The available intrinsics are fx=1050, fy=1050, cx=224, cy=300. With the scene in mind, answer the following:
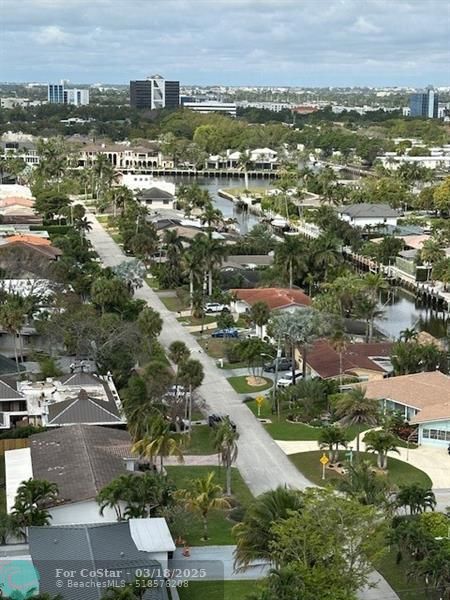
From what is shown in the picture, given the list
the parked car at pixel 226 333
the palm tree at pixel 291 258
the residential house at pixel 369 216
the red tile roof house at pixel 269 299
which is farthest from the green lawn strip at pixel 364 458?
the residential house at pixel 369 216

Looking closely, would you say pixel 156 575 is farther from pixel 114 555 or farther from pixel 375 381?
pixel 375 381

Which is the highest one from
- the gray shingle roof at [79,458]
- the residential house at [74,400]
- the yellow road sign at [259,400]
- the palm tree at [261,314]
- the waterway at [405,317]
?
the palm tree at [261,314]

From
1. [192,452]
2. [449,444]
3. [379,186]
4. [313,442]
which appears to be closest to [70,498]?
[192,452]

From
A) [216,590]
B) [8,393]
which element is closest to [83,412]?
[8,393]

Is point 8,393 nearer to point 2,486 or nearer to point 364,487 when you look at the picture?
point 2,486

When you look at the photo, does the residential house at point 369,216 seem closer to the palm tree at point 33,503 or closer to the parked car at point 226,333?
the parked car at point 226,333

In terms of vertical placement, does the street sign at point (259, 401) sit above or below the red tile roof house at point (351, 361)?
below
